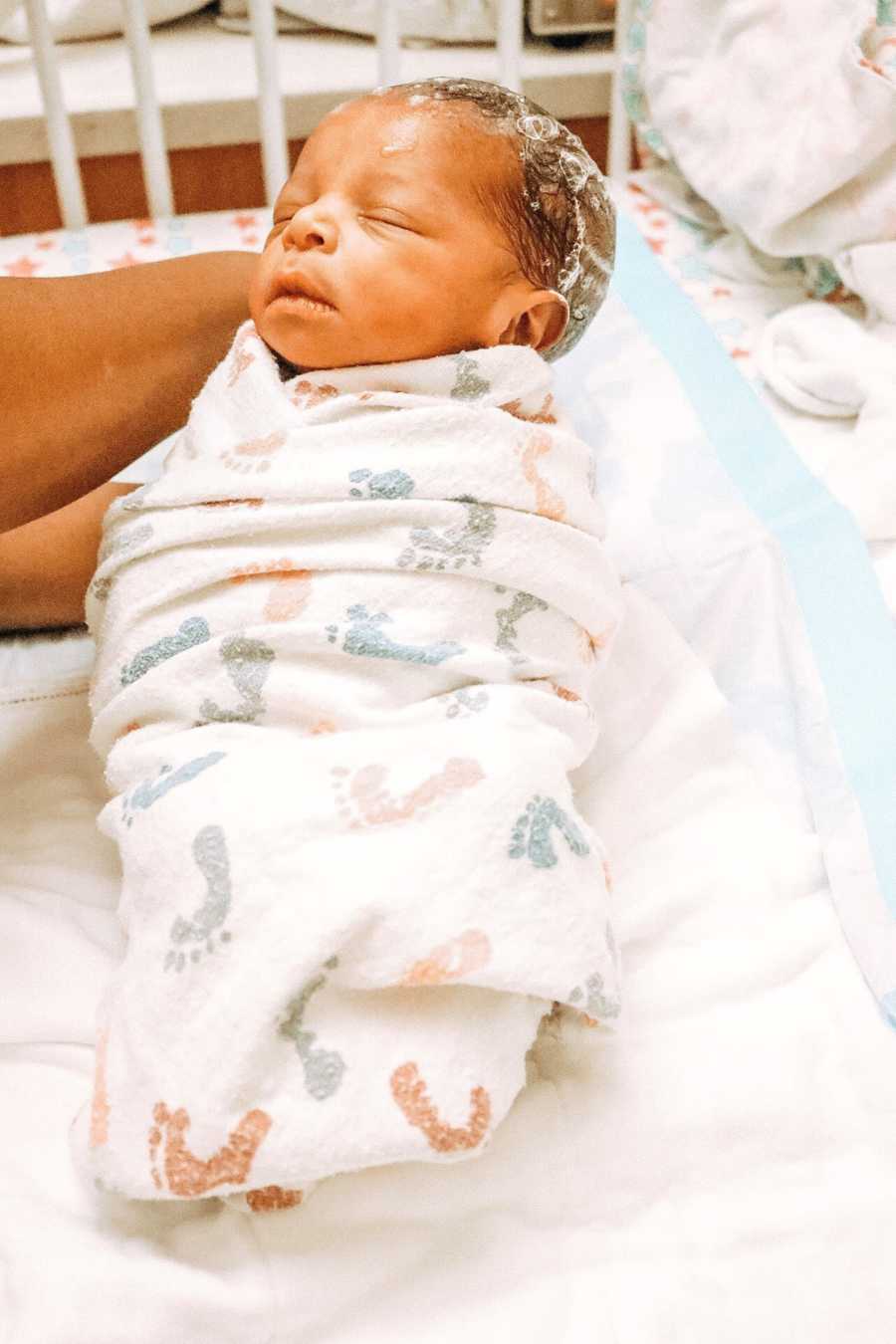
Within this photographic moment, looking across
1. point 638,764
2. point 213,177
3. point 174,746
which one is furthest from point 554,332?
point 213,177

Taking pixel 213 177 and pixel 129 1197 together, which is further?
pixel 213 177

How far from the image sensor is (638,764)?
865 mm

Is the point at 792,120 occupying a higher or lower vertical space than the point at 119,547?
higher

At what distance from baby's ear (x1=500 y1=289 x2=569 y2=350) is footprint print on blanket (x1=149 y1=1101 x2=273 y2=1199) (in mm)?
564

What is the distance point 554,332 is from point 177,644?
0.38m

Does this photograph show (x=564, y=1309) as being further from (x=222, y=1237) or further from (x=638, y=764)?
(x=638, y=764)

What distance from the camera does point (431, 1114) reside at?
1.94 feet

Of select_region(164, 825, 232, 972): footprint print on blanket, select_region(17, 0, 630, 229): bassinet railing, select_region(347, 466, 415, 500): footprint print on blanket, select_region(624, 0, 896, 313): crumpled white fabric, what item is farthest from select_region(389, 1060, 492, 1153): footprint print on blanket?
select_region(17, 0, 630, 229): bassinet railing

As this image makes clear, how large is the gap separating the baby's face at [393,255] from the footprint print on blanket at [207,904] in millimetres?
366

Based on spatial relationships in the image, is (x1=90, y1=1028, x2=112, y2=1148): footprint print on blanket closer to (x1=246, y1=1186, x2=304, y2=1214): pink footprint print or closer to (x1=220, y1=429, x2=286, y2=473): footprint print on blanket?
(x1=246, y1=1186, x2=304, y2=1214): pink footprint print

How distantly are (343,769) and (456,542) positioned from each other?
0.18m

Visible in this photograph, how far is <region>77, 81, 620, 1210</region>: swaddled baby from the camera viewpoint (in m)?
0.60

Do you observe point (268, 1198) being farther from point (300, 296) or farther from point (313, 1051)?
point (300, 296)

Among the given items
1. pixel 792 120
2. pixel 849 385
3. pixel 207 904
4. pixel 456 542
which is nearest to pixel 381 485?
pixel 456 542
